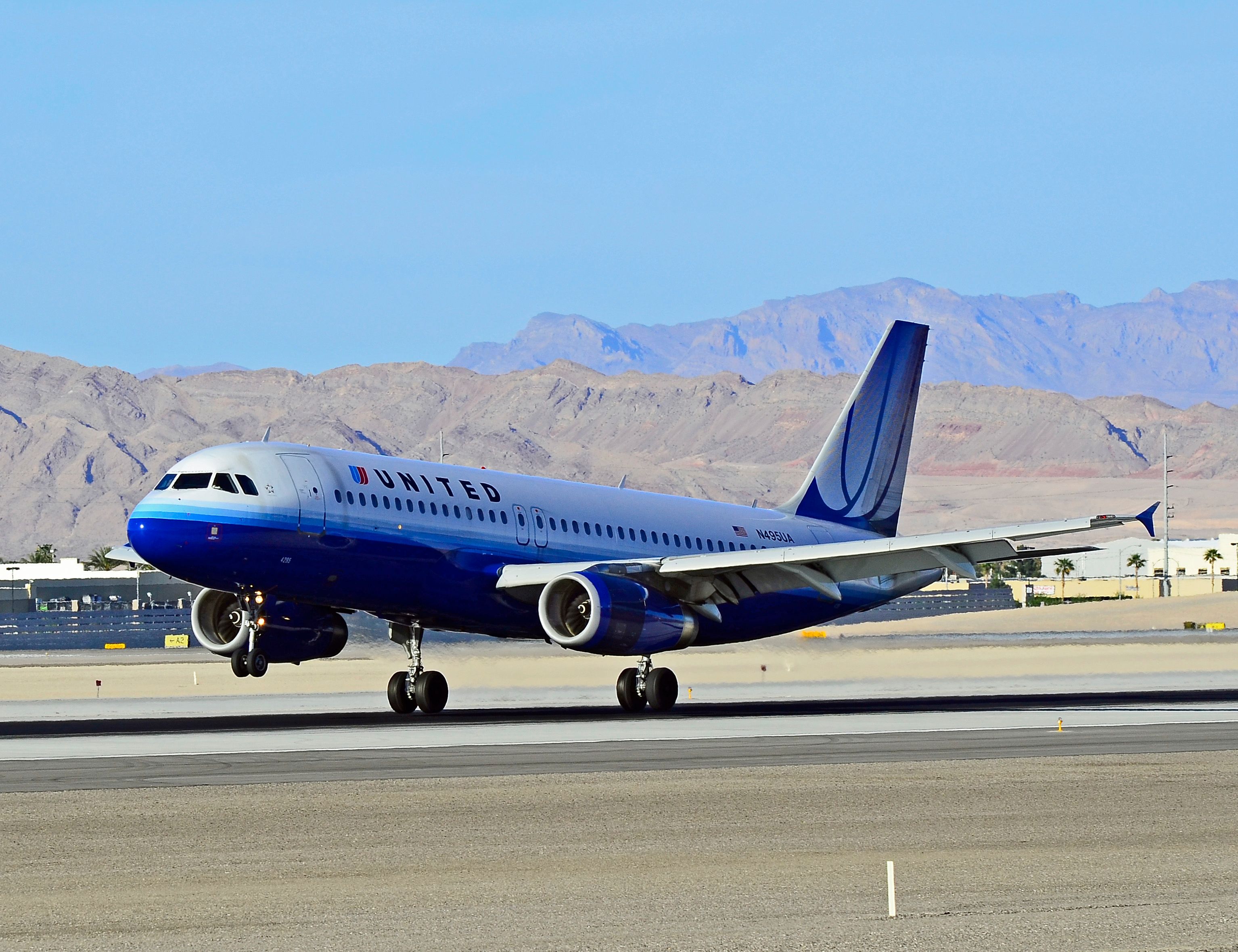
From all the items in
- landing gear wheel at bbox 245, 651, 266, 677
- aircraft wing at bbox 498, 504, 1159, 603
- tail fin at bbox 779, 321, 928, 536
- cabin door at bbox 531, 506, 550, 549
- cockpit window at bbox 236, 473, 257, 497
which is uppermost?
tail fin at bbox 779, 321, 928, 536

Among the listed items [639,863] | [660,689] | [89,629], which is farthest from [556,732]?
[89,629]

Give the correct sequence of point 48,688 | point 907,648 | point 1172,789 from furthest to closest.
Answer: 1. point 907,648
2. point 48,688
3. point 1172,789

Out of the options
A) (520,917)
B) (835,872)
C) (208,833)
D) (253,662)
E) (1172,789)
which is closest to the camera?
(520,917)

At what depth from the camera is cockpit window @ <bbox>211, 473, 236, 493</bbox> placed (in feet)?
129

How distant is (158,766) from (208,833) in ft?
27.3

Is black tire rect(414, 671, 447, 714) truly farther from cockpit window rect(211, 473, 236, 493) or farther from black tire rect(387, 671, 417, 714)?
cockpit window rect(211, 473, 236, 493)

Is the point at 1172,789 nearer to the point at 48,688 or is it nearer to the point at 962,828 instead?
the point at 962,828

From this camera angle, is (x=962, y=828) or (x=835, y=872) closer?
(x=835, y=872)

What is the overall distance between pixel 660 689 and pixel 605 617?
3897 millimetres

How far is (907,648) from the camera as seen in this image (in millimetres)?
67500

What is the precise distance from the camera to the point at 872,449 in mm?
56031

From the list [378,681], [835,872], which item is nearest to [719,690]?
[378,681]

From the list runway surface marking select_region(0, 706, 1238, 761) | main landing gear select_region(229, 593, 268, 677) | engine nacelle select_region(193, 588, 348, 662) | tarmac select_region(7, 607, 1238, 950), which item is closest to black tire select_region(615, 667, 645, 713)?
tarmac select_region(7, 607, 1238, 950)

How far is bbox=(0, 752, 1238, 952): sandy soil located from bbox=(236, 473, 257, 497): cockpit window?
14.3m
